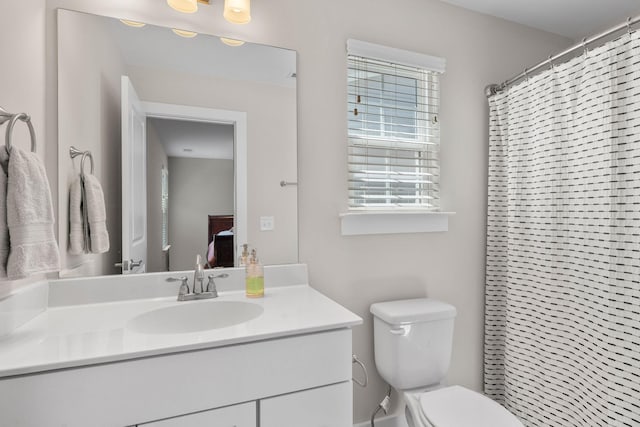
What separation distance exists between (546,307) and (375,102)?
1384mm

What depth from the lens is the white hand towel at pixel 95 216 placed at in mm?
1284

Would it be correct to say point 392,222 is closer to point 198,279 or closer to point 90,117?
point 198,279

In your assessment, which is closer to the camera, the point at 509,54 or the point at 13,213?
the point at 13,213

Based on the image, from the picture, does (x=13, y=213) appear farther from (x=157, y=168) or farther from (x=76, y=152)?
(x=157, y=168)

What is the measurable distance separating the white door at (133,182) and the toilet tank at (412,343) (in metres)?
1.14

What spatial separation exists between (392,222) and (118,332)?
131 cm

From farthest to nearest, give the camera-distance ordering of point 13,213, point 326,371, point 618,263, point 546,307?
point 546,307
point 618,263
point 326,371
point 13,213

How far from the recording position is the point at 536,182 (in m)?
1.77

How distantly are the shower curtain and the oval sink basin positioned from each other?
1.44 metres

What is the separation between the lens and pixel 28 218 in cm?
89

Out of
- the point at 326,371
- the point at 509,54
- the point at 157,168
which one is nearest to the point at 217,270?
the point at 157,168

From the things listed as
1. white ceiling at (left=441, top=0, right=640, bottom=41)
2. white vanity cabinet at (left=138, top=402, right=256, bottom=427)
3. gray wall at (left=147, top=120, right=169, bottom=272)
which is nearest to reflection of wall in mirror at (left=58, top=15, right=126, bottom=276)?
gray wall at (left=147, top=120, right=169, bottom=272)

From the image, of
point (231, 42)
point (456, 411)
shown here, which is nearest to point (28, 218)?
point (231, 42)

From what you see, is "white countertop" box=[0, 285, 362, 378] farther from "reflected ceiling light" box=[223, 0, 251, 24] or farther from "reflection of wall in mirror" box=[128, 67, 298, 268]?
"reflected ceiling light" box=[223, 0, 251, 24]
